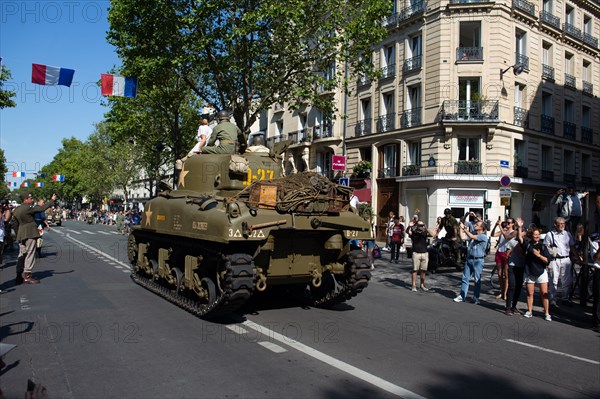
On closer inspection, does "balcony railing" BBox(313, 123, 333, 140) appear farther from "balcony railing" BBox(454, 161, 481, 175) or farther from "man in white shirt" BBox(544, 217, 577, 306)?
"man in white shirt" BBox(544, 217, 577, 306)

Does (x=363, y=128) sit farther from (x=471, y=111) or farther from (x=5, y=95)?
(x=5, y=95)

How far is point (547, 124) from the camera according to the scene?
29.6 metres

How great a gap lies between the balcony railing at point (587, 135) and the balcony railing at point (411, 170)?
498 inches

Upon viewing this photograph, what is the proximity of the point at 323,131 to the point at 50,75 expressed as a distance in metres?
20.5

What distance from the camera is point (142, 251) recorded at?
11.5m

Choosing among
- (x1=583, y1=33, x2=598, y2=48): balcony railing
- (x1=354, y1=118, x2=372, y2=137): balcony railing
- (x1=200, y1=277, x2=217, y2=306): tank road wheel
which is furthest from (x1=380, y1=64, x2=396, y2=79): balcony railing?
(x1=200, y1=277, x2=217, y2=306): tank road wheel

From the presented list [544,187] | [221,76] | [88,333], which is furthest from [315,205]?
[544,187]

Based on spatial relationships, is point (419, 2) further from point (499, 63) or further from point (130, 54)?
point (130, 54)

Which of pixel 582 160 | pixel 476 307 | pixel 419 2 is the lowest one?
pixel 476 307

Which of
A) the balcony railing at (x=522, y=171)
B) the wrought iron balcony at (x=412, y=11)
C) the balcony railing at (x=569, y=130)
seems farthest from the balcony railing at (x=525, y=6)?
the balcony railing at (x=522, y=171)

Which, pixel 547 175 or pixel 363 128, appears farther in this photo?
pixel 363 128

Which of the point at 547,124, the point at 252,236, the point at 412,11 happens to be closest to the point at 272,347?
the point at 252,236

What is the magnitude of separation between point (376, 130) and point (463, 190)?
22.9 ft

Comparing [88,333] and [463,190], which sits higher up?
[463,190]
